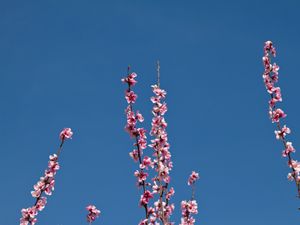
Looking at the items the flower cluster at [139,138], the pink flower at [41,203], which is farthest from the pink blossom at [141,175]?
the pink flower at [41,203]

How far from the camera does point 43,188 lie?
22.5 ft

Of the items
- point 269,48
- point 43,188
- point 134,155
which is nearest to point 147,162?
point 134,155

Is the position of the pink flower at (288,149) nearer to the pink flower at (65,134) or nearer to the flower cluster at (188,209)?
the flower cluster at (188,209)

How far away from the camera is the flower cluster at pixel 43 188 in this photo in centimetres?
661

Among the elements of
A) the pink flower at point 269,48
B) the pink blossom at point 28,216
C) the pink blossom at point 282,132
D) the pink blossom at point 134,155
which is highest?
the pink flower at point 269,48

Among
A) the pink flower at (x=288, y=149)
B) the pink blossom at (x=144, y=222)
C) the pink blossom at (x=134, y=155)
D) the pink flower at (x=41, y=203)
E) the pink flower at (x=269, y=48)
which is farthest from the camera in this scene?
the pink flower at (x=269, y=48)

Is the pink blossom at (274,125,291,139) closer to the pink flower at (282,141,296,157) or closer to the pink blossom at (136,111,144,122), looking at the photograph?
the pink flower at (282,141,296,157)

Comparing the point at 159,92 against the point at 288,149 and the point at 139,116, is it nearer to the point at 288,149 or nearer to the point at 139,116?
the point at 139,116

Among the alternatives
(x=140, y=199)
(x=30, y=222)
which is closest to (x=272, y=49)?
(x=140, y=199)

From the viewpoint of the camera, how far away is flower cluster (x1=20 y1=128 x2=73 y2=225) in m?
6.61

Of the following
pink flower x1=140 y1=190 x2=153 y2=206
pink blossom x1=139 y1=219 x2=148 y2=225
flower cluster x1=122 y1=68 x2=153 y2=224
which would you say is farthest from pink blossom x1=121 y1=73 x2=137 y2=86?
pink blossom x1=139 y1=219 x2=148 y2=225

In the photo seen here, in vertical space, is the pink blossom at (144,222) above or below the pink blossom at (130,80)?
below

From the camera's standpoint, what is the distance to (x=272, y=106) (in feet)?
22.8

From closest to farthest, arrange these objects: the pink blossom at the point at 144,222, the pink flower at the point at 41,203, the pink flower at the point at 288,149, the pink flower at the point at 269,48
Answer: the pink blossom at the point at 144,222
the pink flower at the point at 288,149
the pink flower at the point at 41,203
the pink flower at the point at 269,48
